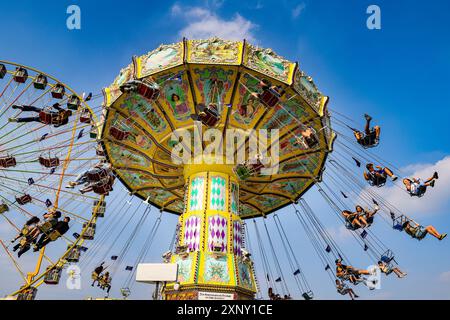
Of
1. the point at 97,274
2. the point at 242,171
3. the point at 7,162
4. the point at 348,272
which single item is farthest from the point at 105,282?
the point at 348,272

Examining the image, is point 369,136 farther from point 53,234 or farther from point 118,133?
point 53,234

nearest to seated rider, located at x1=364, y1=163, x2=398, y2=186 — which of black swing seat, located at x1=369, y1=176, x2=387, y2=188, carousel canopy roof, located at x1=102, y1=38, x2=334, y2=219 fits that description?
black swing seat, located at x1=369, y1=176, x2=387, y2=188

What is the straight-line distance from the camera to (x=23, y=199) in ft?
54.1

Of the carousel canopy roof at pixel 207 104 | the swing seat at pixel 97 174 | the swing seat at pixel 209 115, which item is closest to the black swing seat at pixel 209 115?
the swing seat at pixel 209 115

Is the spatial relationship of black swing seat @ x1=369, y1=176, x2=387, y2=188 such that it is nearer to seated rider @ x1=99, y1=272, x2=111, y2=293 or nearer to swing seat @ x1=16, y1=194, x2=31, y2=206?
seated rider @ x1=99, y1=272, x2=111, y2=293

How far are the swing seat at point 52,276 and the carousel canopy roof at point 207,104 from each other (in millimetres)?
4877

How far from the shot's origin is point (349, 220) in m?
15.4

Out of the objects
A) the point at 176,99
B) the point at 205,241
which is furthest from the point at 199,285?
the point at 176,99

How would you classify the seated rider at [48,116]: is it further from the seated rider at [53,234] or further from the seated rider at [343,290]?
the seated rider at [343,290]

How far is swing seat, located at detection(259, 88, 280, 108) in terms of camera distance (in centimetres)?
1253

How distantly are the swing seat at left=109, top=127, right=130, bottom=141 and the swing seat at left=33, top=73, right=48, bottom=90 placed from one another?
5.13 meters

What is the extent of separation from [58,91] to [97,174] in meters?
5.46
